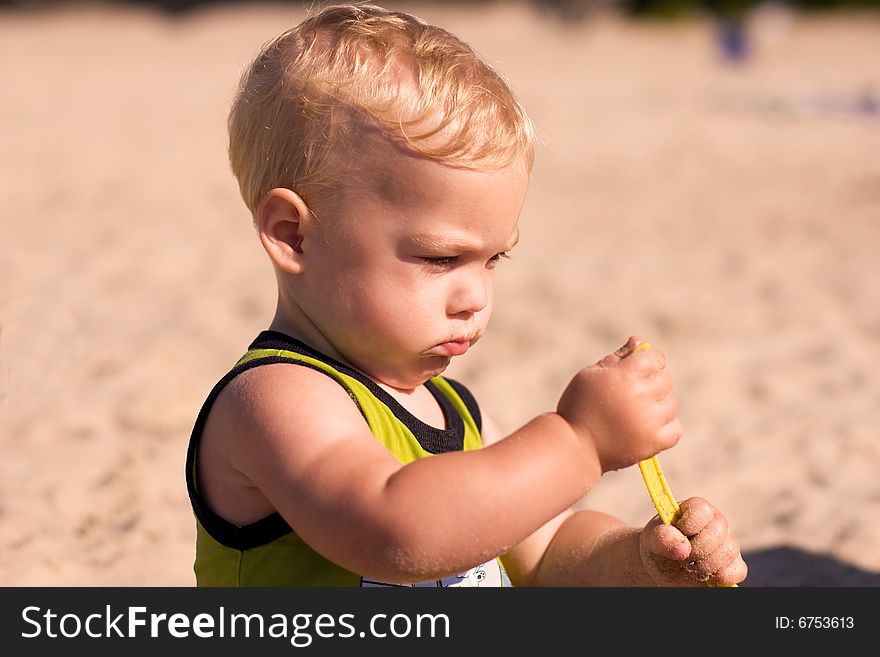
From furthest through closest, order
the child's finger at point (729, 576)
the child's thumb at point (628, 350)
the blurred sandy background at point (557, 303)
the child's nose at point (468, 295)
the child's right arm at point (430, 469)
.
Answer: the blurred sandy background at point (557, 303)
the child's finger at point (729, 576)
the child's nose at point (468, 295)
the child's thumb at point (628, 350)
the child's right arm at point (430, 469)

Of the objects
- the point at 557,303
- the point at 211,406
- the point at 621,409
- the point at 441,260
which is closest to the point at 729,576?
the point at 621,409

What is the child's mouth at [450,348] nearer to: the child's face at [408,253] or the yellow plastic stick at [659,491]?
the child's face at [408,253]

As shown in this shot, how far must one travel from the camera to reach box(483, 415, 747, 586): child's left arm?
6.40 feet

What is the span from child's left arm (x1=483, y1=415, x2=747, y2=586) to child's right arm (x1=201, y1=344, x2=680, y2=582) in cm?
29

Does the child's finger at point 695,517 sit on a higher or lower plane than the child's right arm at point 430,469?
lower

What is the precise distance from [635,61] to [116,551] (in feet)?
54.4

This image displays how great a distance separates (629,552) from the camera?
2174 mm

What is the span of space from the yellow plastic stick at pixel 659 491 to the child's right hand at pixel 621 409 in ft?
0.48

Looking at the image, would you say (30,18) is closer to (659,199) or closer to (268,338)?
(659,199)

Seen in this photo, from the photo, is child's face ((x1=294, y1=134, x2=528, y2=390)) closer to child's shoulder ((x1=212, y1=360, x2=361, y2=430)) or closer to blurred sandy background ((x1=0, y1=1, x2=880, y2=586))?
child's shoulder ((x1=212, y1=360, x2=361, y2=430))

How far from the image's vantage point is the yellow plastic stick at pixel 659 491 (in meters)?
1.89

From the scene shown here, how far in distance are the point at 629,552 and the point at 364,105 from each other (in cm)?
99

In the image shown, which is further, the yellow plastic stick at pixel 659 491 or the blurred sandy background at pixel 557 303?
the blurred sandy background at pixel 557 303

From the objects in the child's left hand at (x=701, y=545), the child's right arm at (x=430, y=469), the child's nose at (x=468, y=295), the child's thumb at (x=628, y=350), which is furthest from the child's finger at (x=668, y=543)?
the child's nose at (x=468, y=295)
